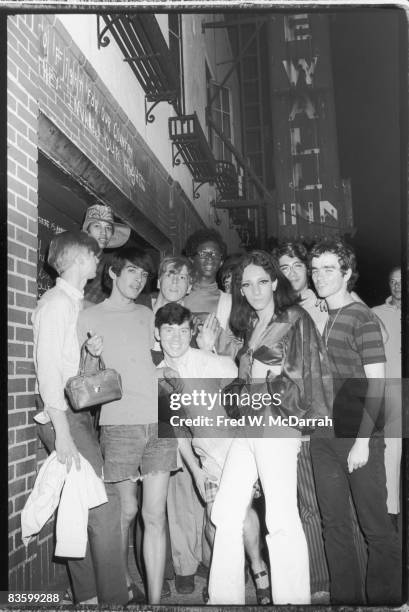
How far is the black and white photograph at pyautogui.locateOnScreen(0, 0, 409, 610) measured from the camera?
3191mm

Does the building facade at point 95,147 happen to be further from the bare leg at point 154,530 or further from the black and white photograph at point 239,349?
the bare leg at point 154,530

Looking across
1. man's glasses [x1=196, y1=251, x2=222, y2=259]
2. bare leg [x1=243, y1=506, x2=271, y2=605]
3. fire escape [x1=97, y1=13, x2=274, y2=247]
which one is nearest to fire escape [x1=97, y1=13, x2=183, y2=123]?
fire escape [x1=97, y1=13, x2=274, y2=247]

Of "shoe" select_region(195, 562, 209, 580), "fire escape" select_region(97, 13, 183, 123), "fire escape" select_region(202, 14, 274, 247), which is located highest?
"fire escape" select_region(97, 13, 183, 123)

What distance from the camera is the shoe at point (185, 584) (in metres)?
3.62

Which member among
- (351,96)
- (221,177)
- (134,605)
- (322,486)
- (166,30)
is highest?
(166,30)

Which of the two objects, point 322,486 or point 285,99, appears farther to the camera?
point 285,99

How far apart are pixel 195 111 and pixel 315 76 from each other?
771mm

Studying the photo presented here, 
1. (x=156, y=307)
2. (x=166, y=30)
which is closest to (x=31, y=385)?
(x=156, y=307)

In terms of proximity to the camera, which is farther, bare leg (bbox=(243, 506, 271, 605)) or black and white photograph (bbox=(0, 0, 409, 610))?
bare leg (bbox=(243, 506, 271, 605))

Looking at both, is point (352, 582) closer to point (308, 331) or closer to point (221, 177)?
point (308, 331)

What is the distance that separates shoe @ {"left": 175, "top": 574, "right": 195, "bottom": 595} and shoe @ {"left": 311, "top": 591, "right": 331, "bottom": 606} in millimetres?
719

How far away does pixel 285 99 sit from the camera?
3652 mm

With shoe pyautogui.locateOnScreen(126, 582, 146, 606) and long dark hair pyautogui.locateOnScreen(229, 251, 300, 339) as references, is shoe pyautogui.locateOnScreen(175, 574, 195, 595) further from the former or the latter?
long dark hair pyautogui.locateOnScreen(229, 251, 300, 339)

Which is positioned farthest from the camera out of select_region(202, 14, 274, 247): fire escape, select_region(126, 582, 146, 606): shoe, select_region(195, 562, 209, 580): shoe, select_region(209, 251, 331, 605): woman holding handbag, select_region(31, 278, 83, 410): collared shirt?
select_region(195, 562, 209, 580): shoe
